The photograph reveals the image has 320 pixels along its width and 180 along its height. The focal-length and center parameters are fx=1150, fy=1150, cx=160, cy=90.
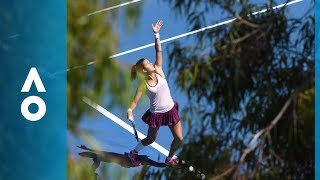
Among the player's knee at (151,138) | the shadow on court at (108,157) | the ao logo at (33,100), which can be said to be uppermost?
the ao logo at (33,100)

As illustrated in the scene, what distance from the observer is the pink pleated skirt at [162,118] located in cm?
586

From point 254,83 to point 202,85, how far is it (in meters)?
0.27

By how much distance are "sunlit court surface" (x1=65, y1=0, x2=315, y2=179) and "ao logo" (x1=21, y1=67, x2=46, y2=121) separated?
0.14m

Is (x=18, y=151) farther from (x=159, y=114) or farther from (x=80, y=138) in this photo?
(x=159, y=114)

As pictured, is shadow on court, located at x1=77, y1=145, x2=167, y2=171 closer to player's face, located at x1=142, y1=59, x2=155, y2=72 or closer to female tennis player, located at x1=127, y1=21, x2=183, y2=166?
female tennis player, located at x1=127, y1=21, x2=183, y2=166

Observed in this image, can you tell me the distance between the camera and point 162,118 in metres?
5.88

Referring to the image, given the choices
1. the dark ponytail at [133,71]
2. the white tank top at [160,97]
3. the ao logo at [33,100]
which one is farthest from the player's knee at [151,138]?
the ao logo at [33,100]

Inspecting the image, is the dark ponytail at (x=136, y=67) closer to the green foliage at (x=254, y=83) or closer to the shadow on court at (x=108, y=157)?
the green foliage at (x=254, y=83)

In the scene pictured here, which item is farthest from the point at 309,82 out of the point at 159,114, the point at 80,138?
the point at 80,138

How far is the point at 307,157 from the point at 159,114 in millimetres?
786

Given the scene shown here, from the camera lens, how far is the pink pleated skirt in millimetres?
5855

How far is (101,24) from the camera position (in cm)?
580

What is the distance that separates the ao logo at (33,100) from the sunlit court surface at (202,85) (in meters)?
0.14

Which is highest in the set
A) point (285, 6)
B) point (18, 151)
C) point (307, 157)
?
point (285, 6)
